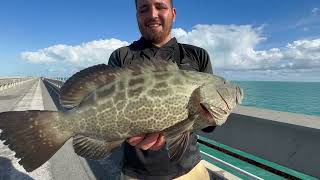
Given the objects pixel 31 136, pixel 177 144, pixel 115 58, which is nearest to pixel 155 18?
pixel 115 58

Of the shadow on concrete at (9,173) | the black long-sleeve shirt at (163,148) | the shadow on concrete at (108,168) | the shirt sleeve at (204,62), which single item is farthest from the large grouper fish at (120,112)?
the shadow on concrete at (9,173)

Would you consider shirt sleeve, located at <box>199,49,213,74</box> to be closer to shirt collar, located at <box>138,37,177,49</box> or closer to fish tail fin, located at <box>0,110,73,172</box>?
shirt collar, located at <box>138,37,177,49</box>

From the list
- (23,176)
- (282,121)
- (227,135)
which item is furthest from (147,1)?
(23,176)

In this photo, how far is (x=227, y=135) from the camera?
17.4 feet

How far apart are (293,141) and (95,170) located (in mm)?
4231

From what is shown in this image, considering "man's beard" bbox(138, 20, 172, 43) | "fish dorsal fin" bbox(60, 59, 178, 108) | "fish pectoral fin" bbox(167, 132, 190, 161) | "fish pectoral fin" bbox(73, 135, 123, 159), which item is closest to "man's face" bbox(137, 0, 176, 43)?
"man's beard" bbox(138, 20, 172, 43)

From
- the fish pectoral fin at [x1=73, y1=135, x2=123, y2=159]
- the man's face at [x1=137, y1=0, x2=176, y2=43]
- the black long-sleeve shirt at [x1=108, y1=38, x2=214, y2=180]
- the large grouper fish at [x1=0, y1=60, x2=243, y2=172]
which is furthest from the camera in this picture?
the man's face at [x1=137, y1=0, x2=176, y2=43]

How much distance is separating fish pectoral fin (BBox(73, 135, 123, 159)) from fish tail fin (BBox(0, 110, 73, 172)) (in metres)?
0.10

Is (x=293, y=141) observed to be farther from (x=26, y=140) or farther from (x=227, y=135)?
(x=26, y=140)

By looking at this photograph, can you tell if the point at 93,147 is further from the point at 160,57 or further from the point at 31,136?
the point at 160,57

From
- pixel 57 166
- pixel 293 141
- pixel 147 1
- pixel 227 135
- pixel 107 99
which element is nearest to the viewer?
pixel 107 99

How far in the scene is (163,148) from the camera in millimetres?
3242

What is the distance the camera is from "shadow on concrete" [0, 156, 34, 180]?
6.97 metres

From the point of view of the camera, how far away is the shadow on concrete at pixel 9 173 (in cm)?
697
